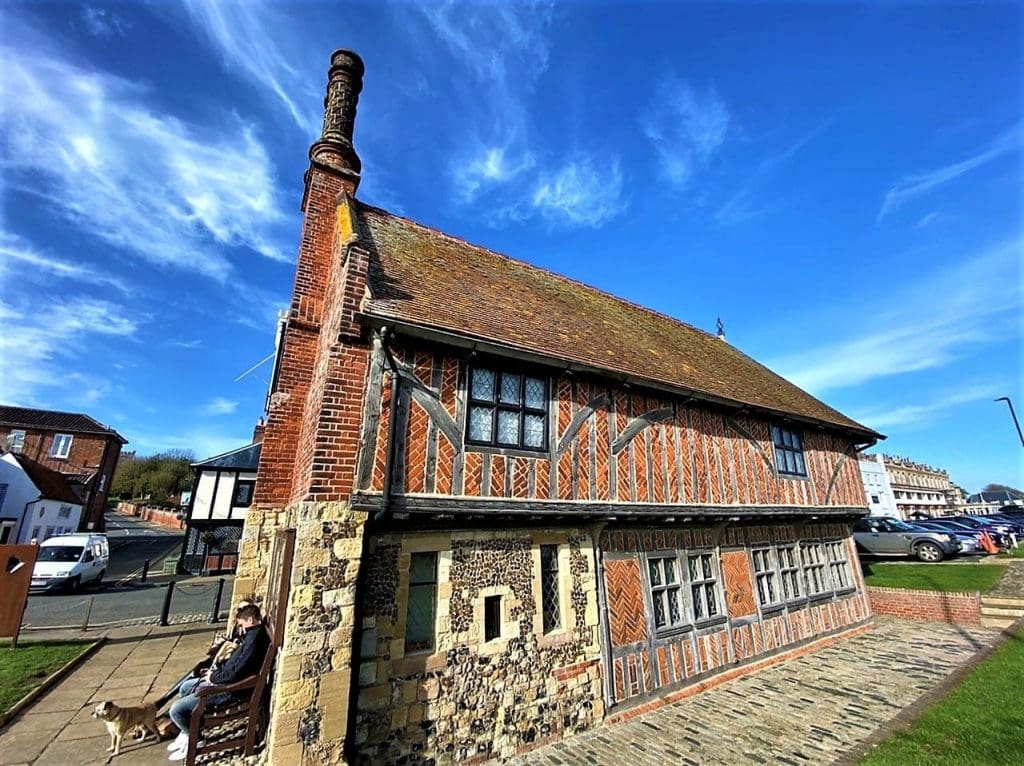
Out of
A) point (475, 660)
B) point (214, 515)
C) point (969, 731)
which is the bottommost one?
point (969, 731)

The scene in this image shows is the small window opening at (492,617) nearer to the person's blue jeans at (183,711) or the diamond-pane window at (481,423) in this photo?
the diamond-pane window at (481,423)

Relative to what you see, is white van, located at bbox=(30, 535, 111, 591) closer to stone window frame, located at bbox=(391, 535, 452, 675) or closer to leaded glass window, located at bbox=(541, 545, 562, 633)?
stone window frame, located at bbox=(391, 535, 452, 675)

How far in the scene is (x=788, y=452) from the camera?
1081 centimetres

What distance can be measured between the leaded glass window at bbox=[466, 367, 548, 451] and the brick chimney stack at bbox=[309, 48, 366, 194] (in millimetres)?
5296

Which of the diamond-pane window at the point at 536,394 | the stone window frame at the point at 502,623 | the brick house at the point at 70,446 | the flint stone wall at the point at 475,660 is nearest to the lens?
the flint stone wall at the point at 475,660

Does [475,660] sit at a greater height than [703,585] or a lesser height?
lesser

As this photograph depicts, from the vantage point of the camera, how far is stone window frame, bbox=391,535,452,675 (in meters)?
5.12

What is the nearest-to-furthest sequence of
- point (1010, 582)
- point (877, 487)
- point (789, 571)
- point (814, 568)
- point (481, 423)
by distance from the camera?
point (481, 423)
point (789, 571)
point (814, 568)
point (1010, 582)
point (877, 487)

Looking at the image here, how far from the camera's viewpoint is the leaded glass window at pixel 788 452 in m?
10.5

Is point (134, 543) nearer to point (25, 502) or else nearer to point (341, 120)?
point (25, 502)

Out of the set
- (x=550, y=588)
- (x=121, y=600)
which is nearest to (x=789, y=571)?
(x=550, y=588)

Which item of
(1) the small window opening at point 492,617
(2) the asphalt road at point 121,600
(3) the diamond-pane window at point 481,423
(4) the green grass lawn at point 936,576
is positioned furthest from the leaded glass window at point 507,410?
(4) the green grass lawn at point 936,576

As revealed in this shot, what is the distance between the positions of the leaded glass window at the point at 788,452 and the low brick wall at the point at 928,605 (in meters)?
4.91

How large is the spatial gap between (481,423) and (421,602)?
2.33 m
